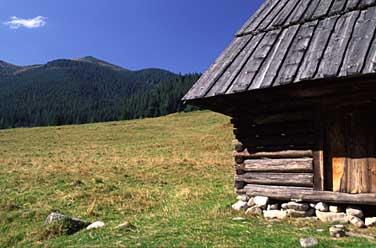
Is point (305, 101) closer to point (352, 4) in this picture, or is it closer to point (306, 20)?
point (306, 20)

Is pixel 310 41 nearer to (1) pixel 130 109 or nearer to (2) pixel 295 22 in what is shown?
(2) pixel 295 22

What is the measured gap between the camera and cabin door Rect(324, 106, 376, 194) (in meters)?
7.57

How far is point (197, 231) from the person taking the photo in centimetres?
732

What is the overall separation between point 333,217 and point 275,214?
118cm

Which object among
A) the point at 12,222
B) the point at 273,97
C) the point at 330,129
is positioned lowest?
the point at 12,222

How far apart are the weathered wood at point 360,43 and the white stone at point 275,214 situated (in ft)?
10.4

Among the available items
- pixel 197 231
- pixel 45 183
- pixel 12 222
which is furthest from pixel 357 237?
pixel 45 183

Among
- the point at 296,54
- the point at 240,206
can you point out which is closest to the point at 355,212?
the point at 240,206

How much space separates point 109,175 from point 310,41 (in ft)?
40.2

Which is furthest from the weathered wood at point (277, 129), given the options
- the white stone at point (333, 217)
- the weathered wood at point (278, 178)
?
the white stone at point (333, 217)

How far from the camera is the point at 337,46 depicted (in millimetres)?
7578

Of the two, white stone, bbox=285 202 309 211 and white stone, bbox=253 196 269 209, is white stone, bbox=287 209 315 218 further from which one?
white stone, bbox=253 196 269 209

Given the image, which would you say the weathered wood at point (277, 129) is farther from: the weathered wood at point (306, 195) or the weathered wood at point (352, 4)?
the weathered wood at point (352, 4)

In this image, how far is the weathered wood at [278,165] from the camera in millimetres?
8227
